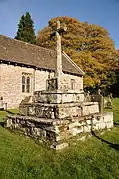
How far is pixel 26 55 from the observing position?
72.6ft

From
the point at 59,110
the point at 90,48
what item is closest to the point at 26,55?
the point at 59,110

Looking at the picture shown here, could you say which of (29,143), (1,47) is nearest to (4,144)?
(29,143)

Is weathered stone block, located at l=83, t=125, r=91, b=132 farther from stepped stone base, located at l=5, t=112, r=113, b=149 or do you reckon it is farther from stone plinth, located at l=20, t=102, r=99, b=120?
stone plinth, located at l=20, t=102, r=99, b=120

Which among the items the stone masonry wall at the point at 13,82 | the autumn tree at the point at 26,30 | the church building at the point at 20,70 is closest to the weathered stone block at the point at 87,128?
the church building at the point at 20,70

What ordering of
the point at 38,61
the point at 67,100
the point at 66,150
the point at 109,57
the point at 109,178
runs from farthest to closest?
the point at 109,57
the point at 38,61
the point at 67,100
the point at 66,150
the point at 109,178

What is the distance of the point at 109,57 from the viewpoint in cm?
3484

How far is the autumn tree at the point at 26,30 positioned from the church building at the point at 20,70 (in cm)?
1731

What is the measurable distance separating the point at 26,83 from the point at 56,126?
15.4 meters

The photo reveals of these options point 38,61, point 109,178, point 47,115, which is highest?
point 38,61

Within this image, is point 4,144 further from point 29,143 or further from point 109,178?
point 109,178

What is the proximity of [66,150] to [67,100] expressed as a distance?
89.4 inches

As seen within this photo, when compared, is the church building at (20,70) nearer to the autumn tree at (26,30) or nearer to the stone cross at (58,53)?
the stone cross at (58,53)

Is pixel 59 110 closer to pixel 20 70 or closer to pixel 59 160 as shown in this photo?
pixel 59 160

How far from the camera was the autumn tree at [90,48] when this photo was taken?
3256 centimetres
